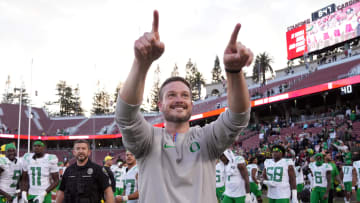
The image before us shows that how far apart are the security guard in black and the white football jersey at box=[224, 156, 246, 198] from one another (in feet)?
14.2

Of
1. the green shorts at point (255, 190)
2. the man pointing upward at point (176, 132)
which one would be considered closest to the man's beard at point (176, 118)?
the man pointing upward at point (176, 132)

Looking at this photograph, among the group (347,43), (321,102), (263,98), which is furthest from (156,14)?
(347,43)

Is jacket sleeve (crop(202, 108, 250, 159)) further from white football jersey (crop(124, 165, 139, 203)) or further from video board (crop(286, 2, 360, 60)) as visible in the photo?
video board (crop(286, 2, 360, 60))

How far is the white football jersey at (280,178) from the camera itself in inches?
331

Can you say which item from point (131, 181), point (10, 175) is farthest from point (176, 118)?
point (10, 175)

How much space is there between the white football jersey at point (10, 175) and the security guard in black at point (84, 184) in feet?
11.4

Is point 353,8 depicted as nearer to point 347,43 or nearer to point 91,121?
point 347,43

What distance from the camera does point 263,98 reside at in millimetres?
31594

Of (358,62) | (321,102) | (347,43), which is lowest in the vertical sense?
(321,102)

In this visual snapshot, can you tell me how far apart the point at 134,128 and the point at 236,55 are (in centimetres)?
70

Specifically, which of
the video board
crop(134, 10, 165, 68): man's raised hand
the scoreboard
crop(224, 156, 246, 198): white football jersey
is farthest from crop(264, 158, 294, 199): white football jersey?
the scoreboard

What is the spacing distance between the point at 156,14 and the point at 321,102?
33186mm

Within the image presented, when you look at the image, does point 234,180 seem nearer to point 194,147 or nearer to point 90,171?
point 90,171

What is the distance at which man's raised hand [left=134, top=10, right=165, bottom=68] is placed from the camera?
179 cm
